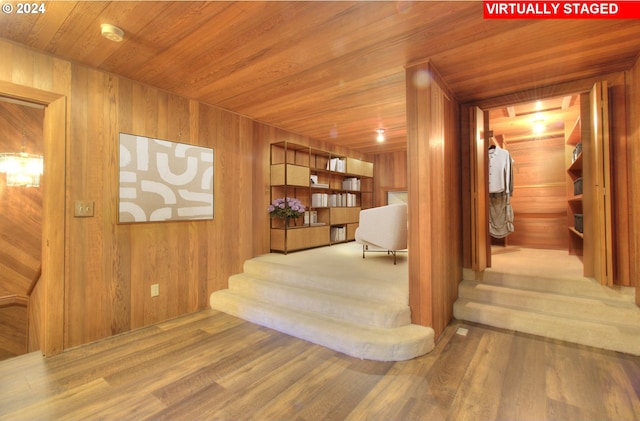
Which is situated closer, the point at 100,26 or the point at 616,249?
the point at 100,26

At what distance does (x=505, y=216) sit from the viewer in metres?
4.11

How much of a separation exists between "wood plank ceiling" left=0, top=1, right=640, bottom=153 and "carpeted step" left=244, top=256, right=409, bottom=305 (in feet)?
6.35

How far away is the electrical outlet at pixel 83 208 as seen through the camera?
2.29 m

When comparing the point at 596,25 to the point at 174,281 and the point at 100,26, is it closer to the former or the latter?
the point at 100,26

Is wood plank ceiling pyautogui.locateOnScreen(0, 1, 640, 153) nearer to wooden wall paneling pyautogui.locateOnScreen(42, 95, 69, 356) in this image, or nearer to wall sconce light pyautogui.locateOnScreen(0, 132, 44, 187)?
wooden wall paneling pyautogui.locateOnScreen(42, 95, 69, 356)

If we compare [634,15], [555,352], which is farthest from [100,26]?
[555,352]

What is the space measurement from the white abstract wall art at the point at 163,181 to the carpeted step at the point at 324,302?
0.95 metres

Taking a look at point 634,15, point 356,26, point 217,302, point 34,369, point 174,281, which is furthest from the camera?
point 217,302

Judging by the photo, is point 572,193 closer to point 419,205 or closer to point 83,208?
point 419,205

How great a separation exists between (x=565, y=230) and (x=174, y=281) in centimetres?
586

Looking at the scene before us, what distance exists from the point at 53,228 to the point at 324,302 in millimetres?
2293

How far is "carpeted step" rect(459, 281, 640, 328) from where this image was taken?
Answer: 227 centimetres

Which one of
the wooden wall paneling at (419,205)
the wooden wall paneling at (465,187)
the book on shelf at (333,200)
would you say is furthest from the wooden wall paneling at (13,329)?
the wooden wall paneling at (465,187)

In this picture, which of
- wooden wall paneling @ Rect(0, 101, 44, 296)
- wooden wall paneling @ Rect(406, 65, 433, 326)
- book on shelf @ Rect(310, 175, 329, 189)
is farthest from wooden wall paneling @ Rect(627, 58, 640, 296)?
wooden wall paneling @ Rect(0, 101, 44, 296)
